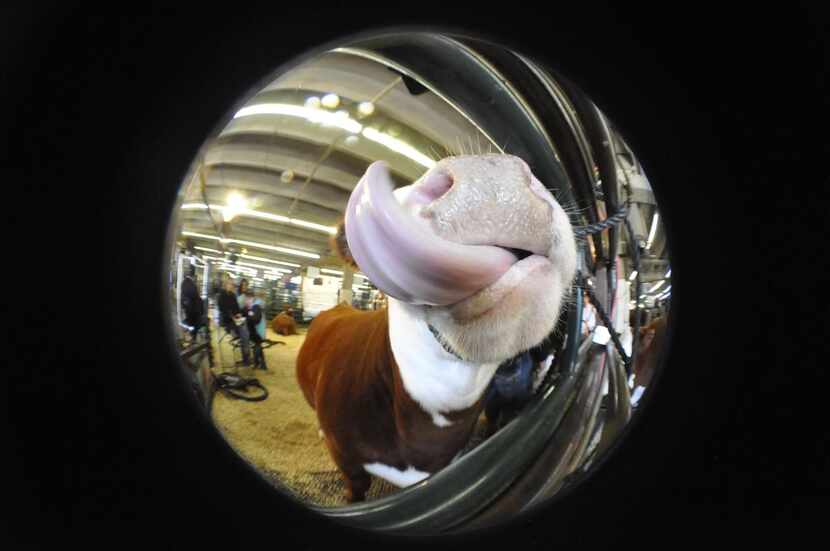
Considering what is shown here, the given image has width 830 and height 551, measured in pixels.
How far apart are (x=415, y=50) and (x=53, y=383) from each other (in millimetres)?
470

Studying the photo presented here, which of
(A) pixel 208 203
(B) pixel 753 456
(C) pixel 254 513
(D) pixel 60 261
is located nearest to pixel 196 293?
(A) pixel 208 203

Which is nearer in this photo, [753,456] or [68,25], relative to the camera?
[68,25]

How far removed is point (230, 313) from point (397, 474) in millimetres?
206

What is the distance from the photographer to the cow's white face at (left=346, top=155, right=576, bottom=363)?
1.22ft

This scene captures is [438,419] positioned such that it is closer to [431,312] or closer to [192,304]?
[431,312]

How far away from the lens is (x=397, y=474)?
1.63 feet

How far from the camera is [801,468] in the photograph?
2.05 feet

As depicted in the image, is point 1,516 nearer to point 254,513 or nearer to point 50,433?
point 50,433

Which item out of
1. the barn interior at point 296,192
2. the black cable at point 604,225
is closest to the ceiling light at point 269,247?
the barn interior at point 296,192

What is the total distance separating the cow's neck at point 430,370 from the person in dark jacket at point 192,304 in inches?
6.2

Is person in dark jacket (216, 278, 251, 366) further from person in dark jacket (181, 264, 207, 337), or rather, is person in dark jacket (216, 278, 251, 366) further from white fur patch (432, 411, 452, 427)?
white fur patch (432, 411, 452, 427)

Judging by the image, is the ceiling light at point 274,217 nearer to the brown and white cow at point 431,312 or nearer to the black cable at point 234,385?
the brown and white cow at point 431,312

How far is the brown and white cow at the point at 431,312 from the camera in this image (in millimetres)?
378

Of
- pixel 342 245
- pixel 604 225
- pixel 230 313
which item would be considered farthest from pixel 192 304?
pixel 604 225
